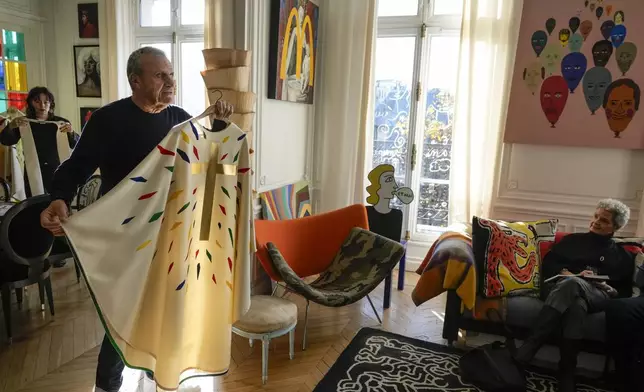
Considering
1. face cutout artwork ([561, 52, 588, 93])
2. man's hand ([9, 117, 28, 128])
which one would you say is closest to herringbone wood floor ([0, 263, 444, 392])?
man's hand ([9, 117, 28, 128])

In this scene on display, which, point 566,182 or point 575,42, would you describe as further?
point 566,182

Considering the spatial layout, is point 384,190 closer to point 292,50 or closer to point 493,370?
point 292,50

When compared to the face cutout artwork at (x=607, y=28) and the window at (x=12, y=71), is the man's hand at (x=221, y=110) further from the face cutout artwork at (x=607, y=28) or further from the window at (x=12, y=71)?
the face cutout artwork at (x=607, y=28)

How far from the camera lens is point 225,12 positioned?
3.26 m

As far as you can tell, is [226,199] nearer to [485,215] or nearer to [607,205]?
[607,205]

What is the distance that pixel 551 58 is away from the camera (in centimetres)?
391

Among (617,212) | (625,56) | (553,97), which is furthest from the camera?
(553,97)

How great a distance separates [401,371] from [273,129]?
2.12 m

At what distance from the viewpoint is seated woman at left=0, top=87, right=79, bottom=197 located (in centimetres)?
287

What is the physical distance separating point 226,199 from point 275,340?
56.2 inches

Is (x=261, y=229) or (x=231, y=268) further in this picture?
(x=261, y=229)

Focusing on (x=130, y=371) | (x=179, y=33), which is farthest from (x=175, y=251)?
(x=179, y=33)

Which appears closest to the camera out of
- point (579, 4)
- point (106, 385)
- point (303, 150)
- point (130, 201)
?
point (130, 201)

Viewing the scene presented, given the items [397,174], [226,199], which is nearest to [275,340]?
[226,199]
